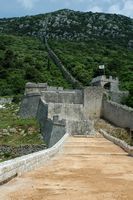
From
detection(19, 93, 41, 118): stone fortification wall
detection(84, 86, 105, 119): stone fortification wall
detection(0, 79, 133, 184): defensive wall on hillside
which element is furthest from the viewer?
detection(19, 93, 41, 118): stone fortification wall

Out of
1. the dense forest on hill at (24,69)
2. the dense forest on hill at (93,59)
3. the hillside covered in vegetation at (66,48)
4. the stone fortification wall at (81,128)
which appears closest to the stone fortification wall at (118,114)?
the hillside covered in vegetation at (66,48)

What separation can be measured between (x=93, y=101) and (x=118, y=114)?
5972mm

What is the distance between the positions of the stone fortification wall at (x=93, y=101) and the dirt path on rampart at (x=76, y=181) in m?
30.0

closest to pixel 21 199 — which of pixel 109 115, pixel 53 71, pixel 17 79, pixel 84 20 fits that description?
pixel 109 115

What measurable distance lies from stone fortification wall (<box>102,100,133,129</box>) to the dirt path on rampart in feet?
73.0

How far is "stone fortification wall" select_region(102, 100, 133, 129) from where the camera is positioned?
139ft

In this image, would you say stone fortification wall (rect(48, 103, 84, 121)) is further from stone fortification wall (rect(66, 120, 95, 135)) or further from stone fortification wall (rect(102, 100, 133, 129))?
stone fortification wall (rect(66, 120, 95, 135))

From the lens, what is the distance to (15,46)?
383 ft

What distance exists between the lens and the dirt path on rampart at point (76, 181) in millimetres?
11203

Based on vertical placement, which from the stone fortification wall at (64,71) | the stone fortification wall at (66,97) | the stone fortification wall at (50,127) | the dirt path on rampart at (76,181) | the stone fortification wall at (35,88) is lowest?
the stone fortification wall at (50,127)

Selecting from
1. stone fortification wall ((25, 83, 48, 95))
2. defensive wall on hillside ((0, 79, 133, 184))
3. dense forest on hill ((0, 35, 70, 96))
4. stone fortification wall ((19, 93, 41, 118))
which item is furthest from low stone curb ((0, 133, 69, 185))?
dense forest on hill ((0, 35, 70, 96))

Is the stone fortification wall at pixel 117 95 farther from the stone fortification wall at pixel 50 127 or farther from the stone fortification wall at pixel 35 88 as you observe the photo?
the stone fortification wall at pixel 50 127

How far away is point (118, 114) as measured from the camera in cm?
4516

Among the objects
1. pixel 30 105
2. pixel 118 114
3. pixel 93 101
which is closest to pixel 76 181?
pixel 118 114
